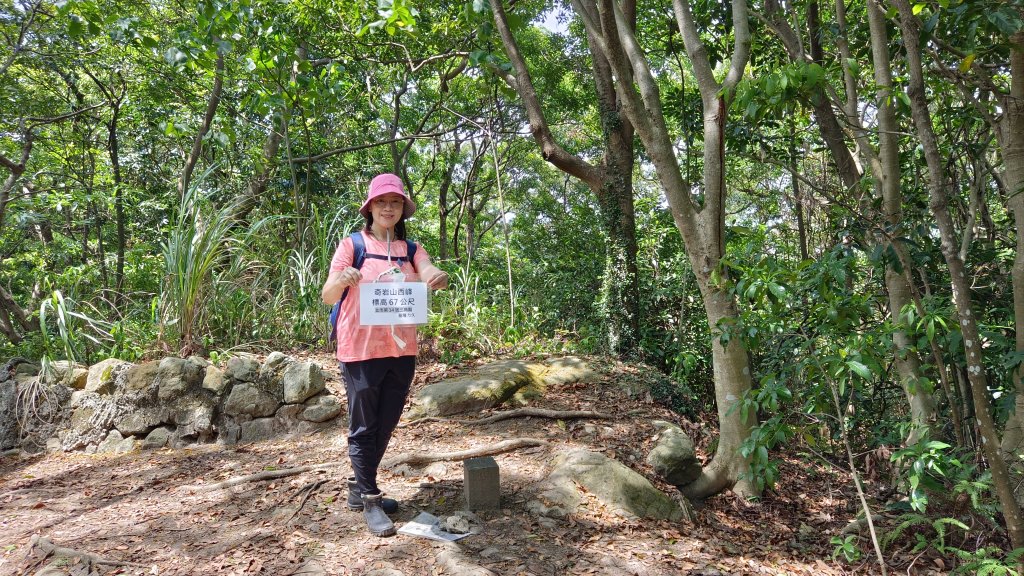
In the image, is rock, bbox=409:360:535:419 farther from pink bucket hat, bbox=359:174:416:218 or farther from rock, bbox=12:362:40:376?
rock, bbox=12:362:40:376

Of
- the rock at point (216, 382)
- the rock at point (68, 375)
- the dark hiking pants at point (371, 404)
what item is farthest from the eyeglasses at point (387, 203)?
the rock at point (68, 375)

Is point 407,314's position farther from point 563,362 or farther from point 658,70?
point 658,70

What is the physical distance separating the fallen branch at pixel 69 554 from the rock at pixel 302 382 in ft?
6.48

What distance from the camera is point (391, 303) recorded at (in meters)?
2.74

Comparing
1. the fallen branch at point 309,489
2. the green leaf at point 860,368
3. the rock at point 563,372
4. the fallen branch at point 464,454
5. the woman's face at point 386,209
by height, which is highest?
the woman's face at point 386,209

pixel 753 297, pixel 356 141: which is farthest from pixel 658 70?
pixel 753 297

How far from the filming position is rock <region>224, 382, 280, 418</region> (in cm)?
474

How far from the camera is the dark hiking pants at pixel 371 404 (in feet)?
9.16

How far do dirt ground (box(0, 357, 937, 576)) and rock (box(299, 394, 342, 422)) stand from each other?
0.19 metres

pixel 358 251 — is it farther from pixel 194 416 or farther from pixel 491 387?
pixel 194 416

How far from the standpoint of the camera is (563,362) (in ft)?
18.1

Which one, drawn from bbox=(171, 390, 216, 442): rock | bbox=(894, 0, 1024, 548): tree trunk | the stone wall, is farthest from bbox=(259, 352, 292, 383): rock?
bbox=(894, 0, 1024, 548): tree trunk

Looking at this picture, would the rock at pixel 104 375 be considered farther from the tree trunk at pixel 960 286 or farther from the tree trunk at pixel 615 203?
the tree trunk at pixel 960 286

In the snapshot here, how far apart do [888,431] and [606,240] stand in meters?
3.28
